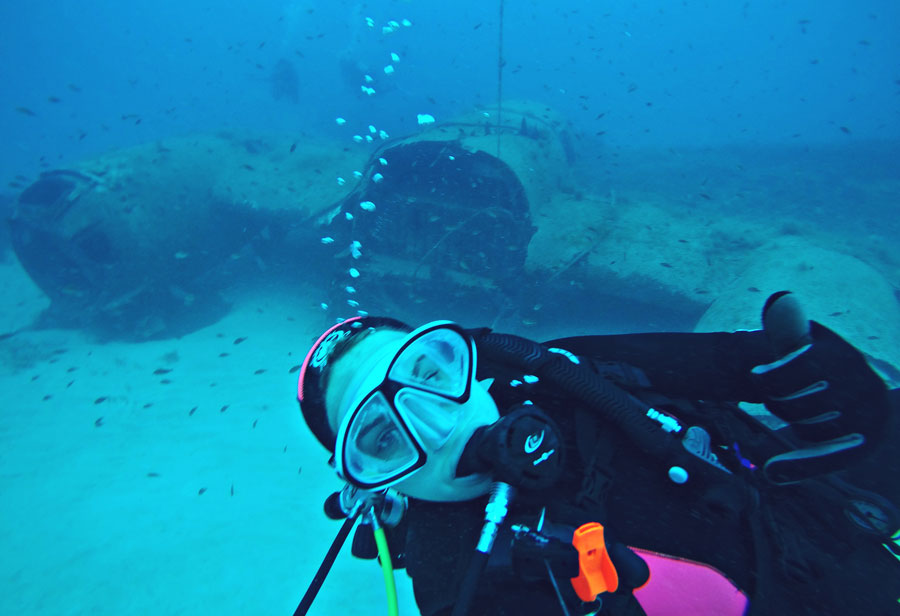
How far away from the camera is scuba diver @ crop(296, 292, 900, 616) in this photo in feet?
4.48

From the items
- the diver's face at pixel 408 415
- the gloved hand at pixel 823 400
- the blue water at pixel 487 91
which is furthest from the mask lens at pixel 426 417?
the blue water at pixel 487 91

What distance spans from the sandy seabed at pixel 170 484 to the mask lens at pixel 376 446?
14.3ft

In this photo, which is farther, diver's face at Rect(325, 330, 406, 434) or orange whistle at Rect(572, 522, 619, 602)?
diver's face at Rect(325, 330, 406, 434)

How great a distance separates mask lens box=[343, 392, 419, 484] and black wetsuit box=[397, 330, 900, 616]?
0.74 ft

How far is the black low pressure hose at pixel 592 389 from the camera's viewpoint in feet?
5.28

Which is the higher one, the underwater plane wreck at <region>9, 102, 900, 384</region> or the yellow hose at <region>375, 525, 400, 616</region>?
the yellow hose at <region>375, 525, 400, 616</region>

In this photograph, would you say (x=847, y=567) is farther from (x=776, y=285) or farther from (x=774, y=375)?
(x=776, y=285)

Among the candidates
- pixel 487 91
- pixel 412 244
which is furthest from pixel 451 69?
pixel 412 244

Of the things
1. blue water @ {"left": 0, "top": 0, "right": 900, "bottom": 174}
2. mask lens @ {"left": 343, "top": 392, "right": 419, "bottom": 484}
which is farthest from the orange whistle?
blue water @ {"left": 0, "top": 0, "right": 900, "bottom": 174}

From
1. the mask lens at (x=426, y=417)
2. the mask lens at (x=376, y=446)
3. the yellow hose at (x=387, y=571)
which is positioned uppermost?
the mask lens at (x=426, y=417)

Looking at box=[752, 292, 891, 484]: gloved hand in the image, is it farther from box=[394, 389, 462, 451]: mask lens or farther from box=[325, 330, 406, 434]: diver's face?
box=[325, 330, 406, 434]: diver's face

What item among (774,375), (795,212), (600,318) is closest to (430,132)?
(600,318)

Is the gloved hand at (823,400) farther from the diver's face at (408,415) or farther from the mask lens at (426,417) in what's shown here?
the mask lens at (426,417)

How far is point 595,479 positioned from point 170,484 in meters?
7.72
